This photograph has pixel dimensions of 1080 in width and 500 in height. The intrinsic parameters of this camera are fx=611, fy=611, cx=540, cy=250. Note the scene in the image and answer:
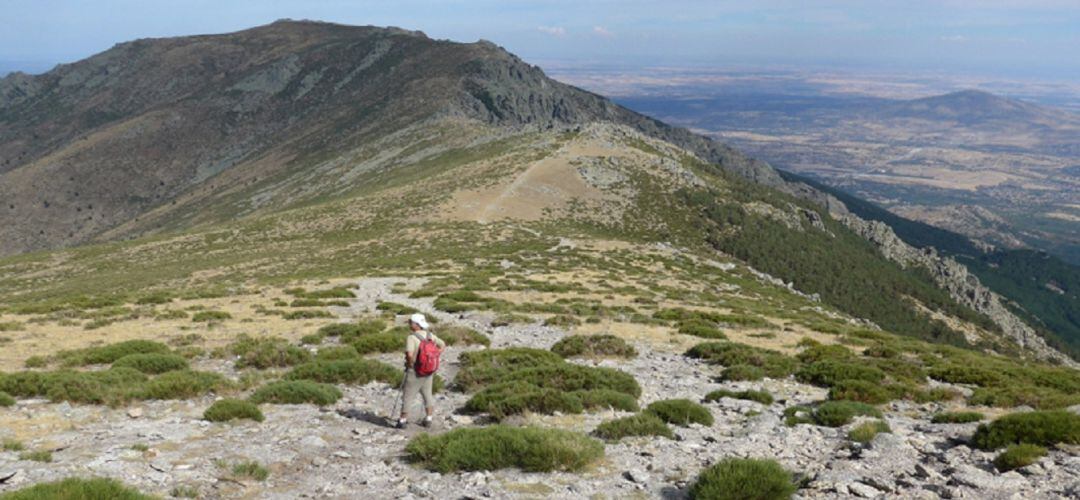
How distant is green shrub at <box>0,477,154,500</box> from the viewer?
754 centimetres

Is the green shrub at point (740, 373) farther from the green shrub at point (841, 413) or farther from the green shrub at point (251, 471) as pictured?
the green shrub at point (251, 471)

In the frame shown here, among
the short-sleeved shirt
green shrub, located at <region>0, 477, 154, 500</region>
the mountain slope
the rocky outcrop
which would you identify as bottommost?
the rocky outcrop

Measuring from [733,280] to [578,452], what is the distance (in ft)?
150

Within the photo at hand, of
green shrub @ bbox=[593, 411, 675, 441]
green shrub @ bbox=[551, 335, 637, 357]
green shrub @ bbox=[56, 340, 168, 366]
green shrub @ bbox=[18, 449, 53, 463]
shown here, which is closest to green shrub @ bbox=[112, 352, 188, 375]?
green shrub @ bbox=[56, 340, 168, 366]

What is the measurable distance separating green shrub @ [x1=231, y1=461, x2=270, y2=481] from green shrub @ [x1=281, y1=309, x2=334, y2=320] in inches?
703

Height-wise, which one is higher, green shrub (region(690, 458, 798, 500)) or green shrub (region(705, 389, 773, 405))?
green shrub (region(690, 458, 798, 500))

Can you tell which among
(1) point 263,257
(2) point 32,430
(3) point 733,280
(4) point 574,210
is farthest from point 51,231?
(2) point 32,430

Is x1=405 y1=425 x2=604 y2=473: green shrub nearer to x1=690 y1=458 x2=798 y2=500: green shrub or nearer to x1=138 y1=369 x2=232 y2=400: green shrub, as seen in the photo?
x1=690 y1=458 x2=798 y2=500: green shrub

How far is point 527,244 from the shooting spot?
59.7m

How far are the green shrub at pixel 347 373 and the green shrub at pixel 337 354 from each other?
5.61 ft

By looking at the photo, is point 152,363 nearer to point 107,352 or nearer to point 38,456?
point 107,352

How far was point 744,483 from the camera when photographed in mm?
8516

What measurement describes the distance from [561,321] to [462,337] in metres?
Answer: 5.45

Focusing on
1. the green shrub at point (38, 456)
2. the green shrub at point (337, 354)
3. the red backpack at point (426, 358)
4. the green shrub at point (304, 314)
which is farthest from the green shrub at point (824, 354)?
the green shrub at point (38, 456)
